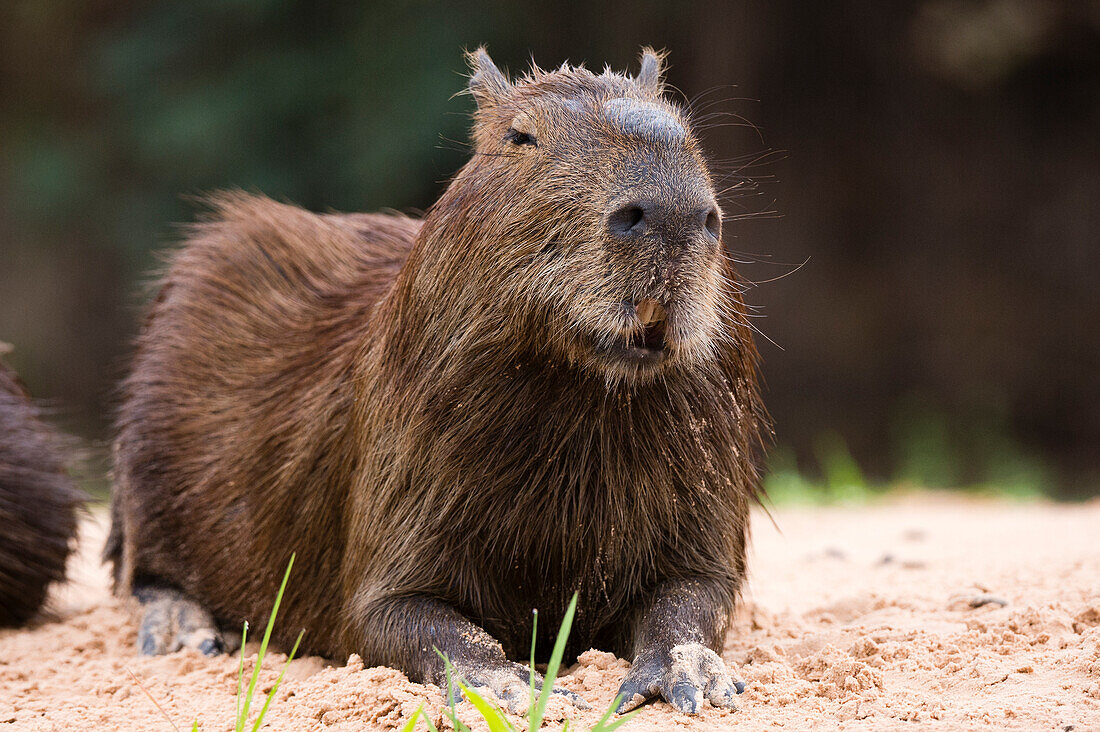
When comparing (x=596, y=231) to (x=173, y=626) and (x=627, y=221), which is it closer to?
(x=627, y=221)

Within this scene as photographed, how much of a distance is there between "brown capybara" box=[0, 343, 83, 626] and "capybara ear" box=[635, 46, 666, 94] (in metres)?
2.33

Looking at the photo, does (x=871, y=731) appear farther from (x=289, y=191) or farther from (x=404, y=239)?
(x=289, y=191)

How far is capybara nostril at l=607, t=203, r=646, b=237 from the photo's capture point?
7.93 ft

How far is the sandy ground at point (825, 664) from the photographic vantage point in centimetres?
233

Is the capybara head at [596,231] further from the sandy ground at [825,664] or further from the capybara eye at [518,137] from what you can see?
the sandy ground at [825,664]

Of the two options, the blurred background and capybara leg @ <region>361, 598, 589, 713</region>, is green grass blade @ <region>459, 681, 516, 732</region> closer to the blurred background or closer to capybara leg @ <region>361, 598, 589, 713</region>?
capybara leg @ <region>361, 598, 589, 713</region>

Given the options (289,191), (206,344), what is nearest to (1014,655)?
(206,344)

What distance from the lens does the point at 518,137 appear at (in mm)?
2834

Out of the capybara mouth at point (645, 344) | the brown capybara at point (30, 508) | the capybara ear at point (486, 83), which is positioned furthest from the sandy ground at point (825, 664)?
the capybara ear at point (486, 83)

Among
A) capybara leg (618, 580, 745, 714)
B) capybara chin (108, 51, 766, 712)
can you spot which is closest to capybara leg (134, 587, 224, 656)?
capybara chin (108, 51, 766, 712)

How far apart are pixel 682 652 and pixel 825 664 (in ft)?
1.08

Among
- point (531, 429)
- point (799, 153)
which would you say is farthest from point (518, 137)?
point (799, 153)

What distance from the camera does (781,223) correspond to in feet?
35.1

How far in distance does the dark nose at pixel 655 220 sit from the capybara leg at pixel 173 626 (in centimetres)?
183
